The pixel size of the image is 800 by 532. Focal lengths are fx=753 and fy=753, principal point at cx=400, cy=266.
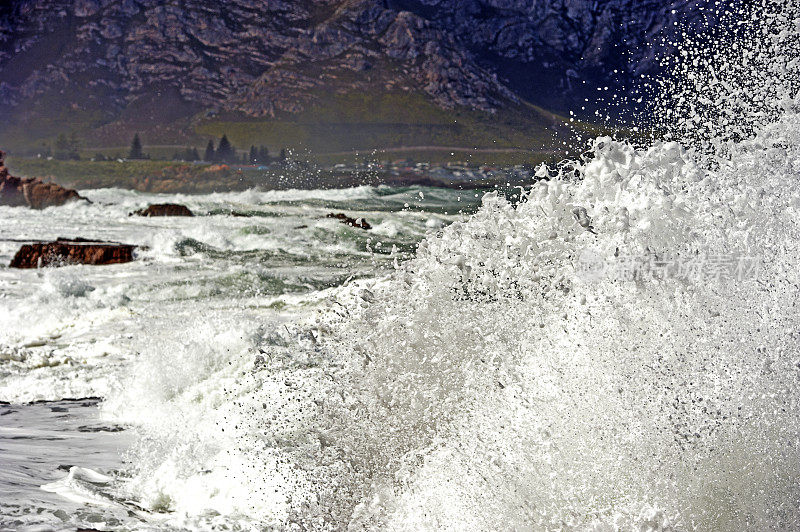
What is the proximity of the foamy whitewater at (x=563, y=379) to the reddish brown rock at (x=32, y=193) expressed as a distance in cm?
796

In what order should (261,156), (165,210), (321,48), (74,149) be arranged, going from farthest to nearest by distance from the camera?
(74,149) < (321,48) < (165,210) < (261,156)

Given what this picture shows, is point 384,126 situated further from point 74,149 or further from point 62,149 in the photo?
point 62,149

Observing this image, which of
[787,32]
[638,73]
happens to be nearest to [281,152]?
[638,73]

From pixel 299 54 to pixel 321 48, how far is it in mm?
285

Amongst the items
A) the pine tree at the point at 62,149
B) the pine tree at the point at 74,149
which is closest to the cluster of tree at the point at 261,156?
the pine tree at the point at 74,149

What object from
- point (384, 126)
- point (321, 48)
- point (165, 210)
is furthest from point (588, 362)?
point (321, 48)

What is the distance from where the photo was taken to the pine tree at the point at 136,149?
9.50 meters

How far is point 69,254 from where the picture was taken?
775cm

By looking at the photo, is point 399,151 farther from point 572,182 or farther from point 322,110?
point 572,182

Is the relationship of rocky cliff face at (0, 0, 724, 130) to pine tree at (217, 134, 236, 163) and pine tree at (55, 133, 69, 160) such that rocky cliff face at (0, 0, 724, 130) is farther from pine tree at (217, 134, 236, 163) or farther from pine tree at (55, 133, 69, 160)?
pine tree at (55, 133, 69, 160)

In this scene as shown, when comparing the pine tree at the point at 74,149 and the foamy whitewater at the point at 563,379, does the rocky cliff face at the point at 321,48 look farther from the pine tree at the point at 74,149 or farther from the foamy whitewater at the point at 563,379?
the foamy whitewater at the point at 563,379

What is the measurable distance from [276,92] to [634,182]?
8350 mm

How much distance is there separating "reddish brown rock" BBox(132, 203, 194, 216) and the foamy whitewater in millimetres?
6379

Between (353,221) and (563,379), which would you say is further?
(353,221)
